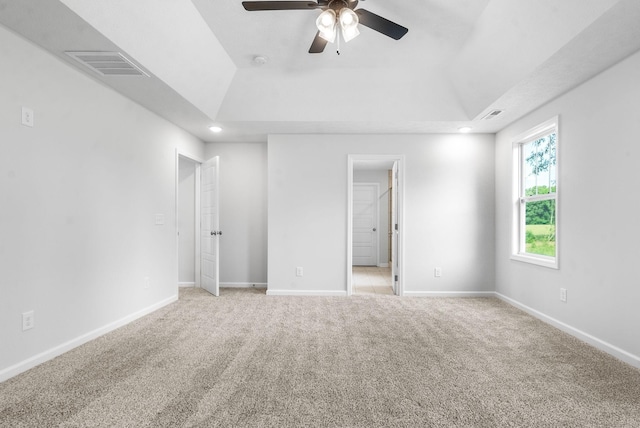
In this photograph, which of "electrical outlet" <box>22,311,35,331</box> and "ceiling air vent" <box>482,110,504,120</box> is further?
"ceiling air vent" <box>482,110,504,120</box>

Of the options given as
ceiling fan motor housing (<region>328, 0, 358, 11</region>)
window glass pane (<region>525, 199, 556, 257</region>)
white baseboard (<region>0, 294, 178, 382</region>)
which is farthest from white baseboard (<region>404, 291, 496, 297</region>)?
ceiling fan motor housing (<region>328, 0, 358, 11</region>)

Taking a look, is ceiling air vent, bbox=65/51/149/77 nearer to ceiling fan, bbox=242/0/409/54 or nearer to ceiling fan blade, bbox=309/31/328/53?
ceiling fan, bbox=242/0/409/54

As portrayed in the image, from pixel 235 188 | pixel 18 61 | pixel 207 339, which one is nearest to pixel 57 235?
pixel 18 61

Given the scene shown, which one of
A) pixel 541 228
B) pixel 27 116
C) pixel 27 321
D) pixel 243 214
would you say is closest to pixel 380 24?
pixel 27 116

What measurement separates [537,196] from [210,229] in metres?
4.30

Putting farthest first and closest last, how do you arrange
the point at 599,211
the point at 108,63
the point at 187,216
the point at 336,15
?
the point at 187,216
the point at 599,211
the point at 108,63
the point at 336,15

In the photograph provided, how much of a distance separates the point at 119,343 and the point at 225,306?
138 centimetres

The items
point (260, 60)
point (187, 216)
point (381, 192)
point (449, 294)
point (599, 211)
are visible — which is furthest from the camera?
point (381, 192)

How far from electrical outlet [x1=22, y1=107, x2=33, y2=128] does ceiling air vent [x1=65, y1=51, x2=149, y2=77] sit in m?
Answer: 0.53

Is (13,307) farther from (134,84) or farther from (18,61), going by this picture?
(134,84)

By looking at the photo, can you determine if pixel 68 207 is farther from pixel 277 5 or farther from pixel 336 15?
pixel 336 15

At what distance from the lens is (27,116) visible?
243 cm

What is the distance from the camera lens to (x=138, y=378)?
229 centimetres

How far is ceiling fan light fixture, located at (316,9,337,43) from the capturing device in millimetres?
2316
